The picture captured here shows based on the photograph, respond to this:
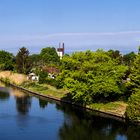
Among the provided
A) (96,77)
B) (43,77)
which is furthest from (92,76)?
(43,77)

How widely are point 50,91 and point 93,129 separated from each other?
25.3 meters

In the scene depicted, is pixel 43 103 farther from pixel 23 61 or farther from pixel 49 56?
pixel 49 56

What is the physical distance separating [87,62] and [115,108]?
713 centimetres

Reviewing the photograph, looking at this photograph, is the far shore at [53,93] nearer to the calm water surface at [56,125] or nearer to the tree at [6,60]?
the calm water surface at [56,125]

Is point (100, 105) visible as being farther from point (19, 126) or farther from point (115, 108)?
point (19, 126)

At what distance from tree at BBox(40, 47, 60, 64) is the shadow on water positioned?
71.3 metres

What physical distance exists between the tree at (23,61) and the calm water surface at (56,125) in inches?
1387

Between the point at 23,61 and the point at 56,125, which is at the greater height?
the point at 23,61

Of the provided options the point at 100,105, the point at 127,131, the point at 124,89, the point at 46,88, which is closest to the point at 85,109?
the point at 100,105

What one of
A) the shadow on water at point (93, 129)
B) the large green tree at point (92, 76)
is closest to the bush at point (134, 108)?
the shadow on water at point (93, 129)

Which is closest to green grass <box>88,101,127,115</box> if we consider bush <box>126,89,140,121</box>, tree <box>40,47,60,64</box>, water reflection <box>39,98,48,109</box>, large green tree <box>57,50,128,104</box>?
large green tree <box>57,50,128,104</box>

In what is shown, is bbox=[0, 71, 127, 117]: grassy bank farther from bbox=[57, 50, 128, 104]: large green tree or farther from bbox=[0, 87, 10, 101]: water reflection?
bbox=[0, 87, 10, 101]: water reflection

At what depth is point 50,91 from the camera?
63.0 m

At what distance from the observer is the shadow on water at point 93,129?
35406mm
